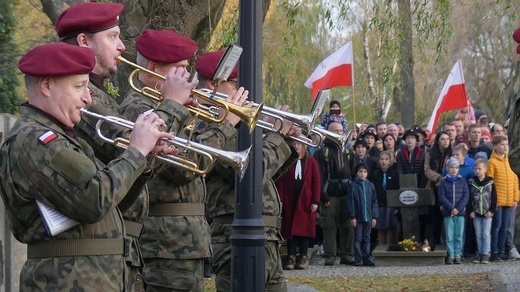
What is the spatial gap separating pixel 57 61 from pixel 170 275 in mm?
2058

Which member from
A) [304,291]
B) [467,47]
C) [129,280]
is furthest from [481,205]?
[467,47]

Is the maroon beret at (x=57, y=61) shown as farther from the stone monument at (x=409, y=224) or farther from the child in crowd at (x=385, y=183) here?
the child in crowd at (x=385, y=183)

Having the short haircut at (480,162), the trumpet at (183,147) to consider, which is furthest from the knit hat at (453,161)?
the trumpet at (183,147)

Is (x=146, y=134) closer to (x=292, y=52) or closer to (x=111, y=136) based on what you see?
(x=111, y=136)

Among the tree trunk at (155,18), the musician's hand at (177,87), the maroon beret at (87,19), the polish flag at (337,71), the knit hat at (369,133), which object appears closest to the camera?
the musician's hand at (177,87)

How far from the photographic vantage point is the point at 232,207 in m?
7.65

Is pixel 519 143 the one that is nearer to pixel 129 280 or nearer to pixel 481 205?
pixel 129 280

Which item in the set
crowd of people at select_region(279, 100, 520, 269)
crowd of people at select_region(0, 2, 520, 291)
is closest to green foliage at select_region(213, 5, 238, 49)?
crowd of people at select_region(0, 2, 520, 291)

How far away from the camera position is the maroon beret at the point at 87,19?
604cm

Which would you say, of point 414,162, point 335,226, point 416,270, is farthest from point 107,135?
point 414,162

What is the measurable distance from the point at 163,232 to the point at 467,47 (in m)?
35.1

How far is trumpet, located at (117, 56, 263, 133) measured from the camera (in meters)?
6.41

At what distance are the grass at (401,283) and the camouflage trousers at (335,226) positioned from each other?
201 cm

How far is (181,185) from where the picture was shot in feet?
21.9
